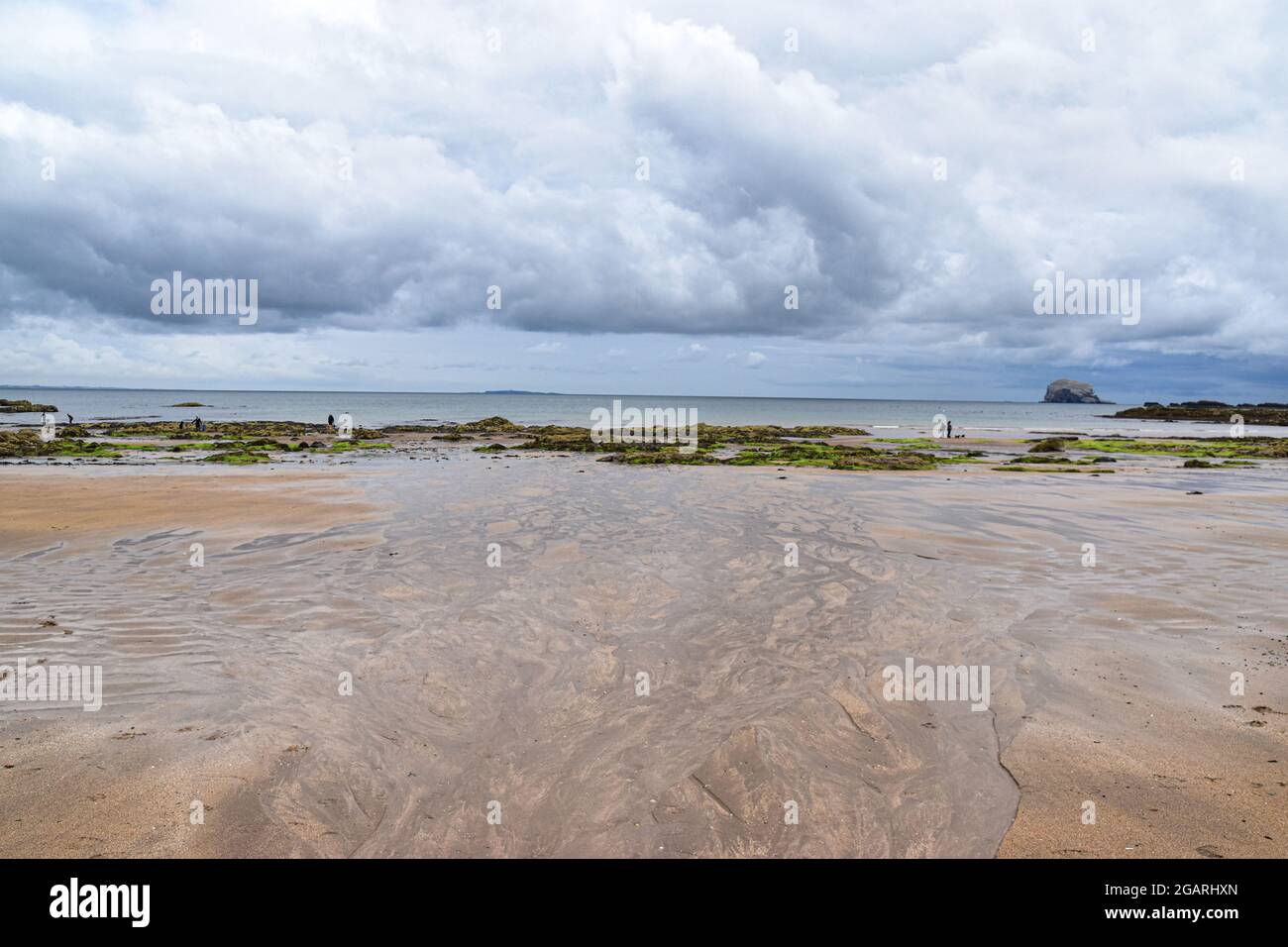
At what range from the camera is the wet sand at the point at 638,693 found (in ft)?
18.2

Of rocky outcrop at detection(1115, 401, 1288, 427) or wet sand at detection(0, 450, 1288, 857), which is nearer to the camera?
wet sand at detection(0, 450, 1288, 857)

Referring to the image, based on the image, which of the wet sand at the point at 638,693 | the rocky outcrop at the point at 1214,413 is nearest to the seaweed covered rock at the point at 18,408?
the wet sand at the point at 638,693

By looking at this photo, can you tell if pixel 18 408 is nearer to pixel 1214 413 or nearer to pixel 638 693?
pixel 638 693

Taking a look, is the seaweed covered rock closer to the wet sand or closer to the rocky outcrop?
the wet sand

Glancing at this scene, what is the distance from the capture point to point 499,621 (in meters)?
10.9

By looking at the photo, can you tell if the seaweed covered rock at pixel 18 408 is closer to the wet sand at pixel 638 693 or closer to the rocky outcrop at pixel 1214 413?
the wet sand at pixel 638 693

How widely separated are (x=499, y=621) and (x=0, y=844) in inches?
251

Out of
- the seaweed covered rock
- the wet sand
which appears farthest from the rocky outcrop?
the seaweed covered rock

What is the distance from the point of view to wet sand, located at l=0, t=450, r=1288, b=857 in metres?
5.55

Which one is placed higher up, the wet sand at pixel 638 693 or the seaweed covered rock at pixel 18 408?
the seaweed covered rock at pixel 18 408

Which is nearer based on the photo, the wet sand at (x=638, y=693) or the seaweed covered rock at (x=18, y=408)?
the wet sand at (x=638, y=693)

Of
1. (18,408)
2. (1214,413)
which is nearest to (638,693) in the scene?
(18,408)
